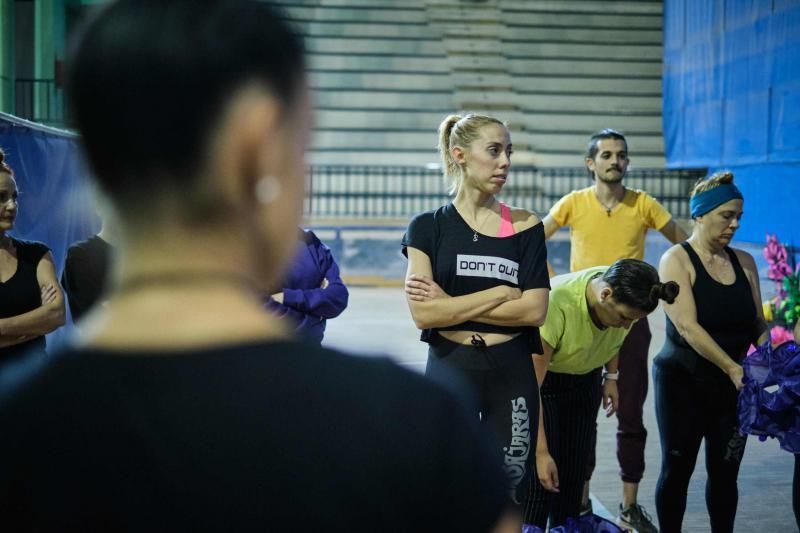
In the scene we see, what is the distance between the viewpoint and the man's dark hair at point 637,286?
133 inches

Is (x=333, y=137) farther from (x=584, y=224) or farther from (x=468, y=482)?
(x=468, y=482)

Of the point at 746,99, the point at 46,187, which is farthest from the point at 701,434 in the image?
the point at 746,99

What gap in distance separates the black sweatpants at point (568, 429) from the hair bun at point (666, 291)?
17.0 inches

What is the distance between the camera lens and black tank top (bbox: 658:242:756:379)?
148 inches

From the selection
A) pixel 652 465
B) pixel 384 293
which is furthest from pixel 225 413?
pixel 384 293

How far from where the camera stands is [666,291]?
3520 millimetres

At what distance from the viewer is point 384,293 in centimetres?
1309

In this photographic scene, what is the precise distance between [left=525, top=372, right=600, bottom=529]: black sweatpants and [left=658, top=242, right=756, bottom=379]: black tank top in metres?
0.37

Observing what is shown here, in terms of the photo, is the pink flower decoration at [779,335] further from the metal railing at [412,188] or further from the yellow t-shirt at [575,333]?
the metal railing at [412,188]

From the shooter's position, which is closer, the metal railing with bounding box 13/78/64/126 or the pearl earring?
the pearl earring

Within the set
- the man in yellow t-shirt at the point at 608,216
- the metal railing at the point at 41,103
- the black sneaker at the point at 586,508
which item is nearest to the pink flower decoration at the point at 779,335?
the man in yellow t-shirt at the point at 608,216

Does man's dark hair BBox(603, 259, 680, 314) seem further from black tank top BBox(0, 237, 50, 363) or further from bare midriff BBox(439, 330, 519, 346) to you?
black tank top BBox(0, 237, 50, 363)

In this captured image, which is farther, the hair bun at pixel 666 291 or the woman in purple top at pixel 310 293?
the woman in purple top at pixel 310 293

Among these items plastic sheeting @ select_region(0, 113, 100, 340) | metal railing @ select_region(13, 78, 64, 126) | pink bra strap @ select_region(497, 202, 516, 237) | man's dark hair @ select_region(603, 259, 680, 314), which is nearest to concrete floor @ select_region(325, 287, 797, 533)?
pink bra strap @ select_region(497, 202, 516, 237)
